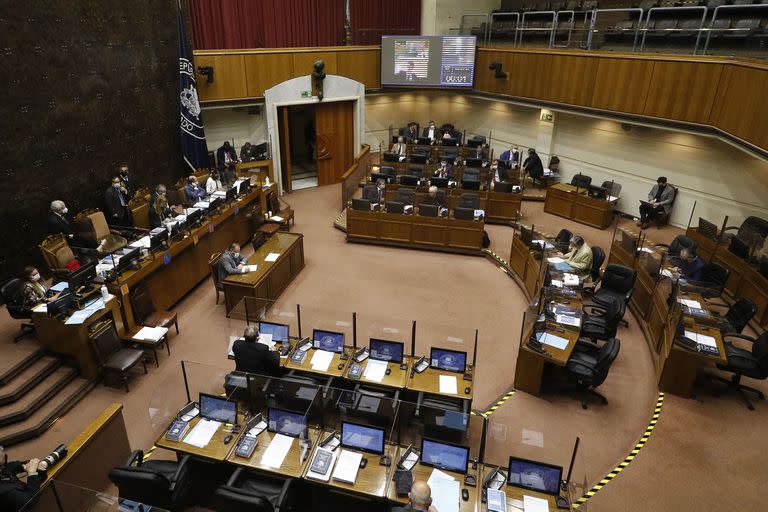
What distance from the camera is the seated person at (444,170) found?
1409 cm

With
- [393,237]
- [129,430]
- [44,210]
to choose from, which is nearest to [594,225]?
[393,237]

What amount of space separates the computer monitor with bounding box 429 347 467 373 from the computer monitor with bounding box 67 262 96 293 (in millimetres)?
5377

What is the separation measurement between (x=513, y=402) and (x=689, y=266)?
462 centimetres

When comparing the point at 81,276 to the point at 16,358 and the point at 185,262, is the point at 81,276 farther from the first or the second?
the point at 185,262

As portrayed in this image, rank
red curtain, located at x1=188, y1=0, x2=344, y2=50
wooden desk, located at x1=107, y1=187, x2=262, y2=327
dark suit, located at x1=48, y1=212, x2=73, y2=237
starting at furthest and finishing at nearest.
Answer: red curtain, located at x1=188, y1=0, x2=344, y2=50 < dark suit, located at x1=48, y1=212, x2=73, y2=237 < wooden desk, located at x1=107, y1=187, x2=262, y2=327

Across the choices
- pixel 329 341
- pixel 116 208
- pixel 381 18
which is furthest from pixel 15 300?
pixel 381 18

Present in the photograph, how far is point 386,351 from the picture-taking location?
268 inches

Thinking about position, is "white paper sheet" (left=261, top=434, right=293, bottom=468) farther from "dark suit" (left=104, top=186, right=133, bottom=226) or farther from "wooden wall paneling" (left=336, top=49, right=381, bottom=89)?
"wooden wall paneling" (left=336, top=49, right=381, bottom=89)

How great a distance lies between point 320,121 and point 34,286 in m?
10.5

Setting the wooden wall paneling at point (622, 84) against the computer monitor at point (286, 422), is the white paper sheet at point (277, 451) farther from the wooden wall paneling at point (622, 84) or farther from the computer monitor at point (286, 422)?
the wooden wall paneling at point (622, 84)

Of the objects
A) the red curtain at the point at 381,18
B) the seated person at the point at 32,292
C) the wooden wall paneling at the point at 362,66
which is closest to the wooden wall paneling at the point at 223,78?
the wooden wall paneling at the point at 362,66

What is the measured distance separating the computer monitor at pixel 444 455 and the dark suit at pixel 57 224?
784 cm

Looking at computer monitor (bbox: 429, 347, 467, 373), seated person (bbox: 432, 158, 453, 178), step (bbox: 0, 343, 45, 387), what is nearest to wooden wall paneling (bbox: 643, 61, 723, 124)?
seated person (bbox: 432, 158, 453, 178)

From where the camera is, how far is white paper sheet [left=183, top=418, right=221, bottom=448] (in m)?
5.43
